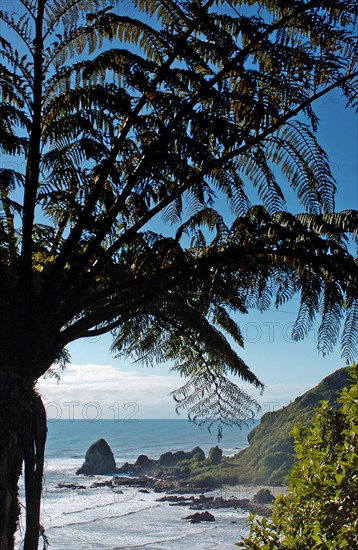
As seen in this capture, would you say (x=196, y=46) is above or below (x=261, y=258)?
above

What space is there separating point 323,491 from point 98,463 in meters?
28.9

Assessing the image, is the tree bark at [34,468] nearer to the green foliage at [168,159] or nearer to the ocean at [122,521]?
the green foliage at [168,159]

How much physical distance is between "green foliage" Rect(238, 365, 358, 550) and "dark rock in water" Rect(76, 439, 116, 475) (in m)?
28.0

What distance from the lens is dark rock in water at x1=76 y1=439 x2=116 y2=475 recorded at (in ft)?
98.4

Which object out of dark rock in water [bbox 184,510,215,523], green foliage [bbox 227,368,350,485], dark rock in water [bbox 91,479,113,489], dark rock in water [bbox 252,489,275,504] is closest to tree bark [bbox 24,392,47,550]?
dark rock in water [bbox 184,510,215,523]

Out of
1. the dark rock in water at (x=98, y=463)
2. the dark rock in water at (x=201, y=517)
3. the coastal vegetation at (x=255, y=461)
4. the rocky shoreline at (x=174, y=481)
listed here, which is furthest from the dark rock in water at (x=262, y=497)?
the dark rock in water at (x=98, y=463)

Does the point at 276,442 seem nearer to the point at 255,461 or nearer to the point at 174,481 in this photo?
the point at 255,461

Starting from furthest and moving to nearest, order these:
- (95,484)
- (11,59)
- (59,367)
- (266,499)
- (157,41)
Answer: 1. (95,484)
2. (266,499)
3. (59,367)
4. (157,41)
5. (11,59)

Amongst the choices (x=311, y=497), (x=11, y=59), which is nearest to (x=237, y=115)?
(x=11, y=59)

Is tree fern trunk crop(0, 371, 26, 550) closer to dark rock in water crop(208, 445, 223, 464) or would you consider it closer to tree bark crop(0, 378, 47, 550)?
tree bark crop(0, 378, 47, 550)

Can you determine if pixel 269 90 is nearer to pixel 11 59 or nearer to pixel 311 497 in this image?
pixel 11 59

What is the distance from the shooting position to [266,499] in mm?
21984

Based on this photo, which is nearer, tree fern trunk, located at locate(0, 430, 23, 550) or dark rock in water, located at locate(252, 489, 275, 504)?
tree fern trunk, located at locate(0, 430, 23, 550)

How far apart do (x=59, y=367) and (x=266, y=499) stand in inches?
736
